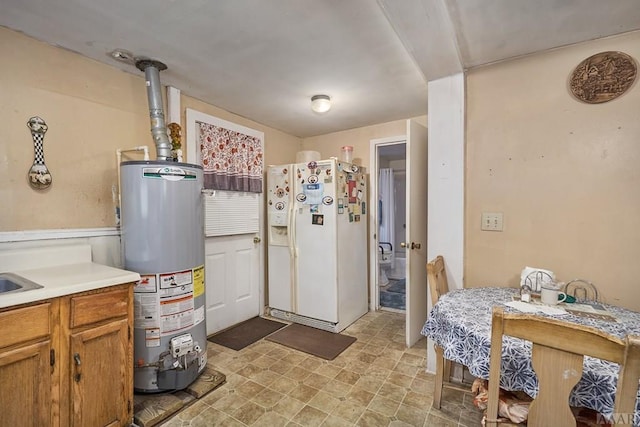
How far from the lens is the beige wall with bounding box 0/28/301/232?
1.65 meters

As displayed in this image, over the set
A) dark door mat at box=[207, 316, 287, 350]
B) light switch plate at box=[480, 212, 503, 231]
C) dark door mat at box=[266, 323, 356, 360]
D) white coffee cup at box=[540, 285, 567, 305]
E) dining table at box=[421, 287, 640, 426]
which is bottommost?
dark door mat at box=[266, 323, 356, 360]

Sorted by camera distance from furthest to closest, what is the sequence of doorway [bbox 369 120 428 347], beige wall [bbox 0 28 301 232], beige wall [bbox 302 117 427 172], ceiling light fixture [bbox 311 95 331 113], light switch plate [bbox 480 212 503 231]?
1. beige wall [bbox 302 117 427 172]
2. ceiling light fixture [bbox 311 95 331 113]
3. doorway [bbox 369 120 428 347]
4. light switch plate [bbox 480 212 503 231]
5. beige wall [bbox 0 28 301 232]

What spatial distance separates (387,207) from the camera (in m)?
6.32

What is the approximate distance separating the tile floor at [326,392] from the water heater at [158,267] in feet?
1.03

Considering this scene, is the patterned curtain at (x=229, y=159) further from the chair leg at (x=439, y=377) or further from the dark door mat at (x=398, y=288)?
the dark door mat at (x=398, y=288)

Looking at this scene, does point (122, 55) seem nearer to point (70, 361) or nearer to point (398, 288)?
point (70, 361)

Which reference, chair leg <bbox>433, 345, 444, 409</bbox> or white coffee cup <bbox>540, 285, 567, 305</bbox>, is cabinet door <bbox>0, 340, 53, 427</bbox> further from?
white coffee cup <bbox>540, 285, 567, 305</bbox>

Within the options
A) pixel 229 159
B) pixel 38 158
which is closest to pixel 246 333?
pixel 229 159

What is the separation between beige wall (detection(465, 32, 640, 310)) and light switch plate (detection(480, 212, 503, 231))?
0.10 feet

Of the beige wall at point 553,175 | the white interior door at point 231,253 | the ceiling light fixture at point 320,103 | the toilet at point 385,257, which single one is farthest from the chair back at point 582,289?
the toilet at point 385,257

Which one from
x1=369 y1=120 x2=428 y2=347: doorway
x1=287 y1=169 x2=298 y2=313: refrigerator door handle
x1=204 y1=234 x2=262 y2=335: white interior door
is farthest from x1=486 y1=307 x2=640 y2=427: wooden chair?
x1=204 y1=234 x2=262 y2=335: white interior door

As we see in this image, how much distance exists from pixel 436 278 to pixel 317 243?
4.53 feet

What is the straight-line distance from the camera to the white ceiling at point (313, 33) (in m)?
1.44

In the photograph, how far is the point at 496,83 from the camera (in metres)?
1.99
